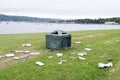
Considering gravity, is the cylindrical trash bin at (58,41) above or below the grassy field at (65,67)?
above

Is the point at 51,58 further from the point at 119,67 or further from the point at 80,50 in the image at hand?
the point at 119,67

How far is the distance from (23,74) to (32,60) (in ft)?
6.25

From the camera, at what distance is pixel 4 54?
14539mm

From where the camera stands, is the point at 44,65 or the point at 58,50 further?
the point at 58,50

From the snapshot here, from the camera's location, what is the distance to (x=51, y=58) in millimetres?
13477

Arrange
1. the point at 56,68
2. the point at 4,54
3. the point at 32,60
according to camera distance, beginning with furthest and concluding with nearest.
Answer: the point at 4,54 < the point at 32,60 < the point at 56,68

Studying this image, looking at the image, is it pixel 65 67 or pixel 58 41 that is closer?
pixel 65 67

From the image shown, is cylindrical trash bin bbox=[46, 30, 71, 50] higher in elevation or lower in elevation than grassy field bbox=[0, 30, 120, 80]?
higher

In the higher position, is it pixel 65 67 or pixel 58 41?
pixel 58 41

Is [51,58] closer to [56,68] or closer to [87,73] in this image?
[56,68]

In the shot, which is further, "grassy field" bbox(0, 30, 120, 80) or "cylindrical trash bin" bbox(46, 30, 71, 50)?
"cylindrical trash bin" bbox(46, 30, 71, 50)

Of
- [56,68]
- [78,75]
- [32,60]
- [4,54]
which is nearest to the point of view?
[78,75]

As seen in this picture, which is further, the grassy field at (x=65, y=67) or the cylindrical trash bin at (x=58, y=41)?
the cylindrical trash bin at (x=58, y=41)

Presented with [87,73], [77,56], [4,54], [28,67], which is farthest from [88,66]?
[4,54]
